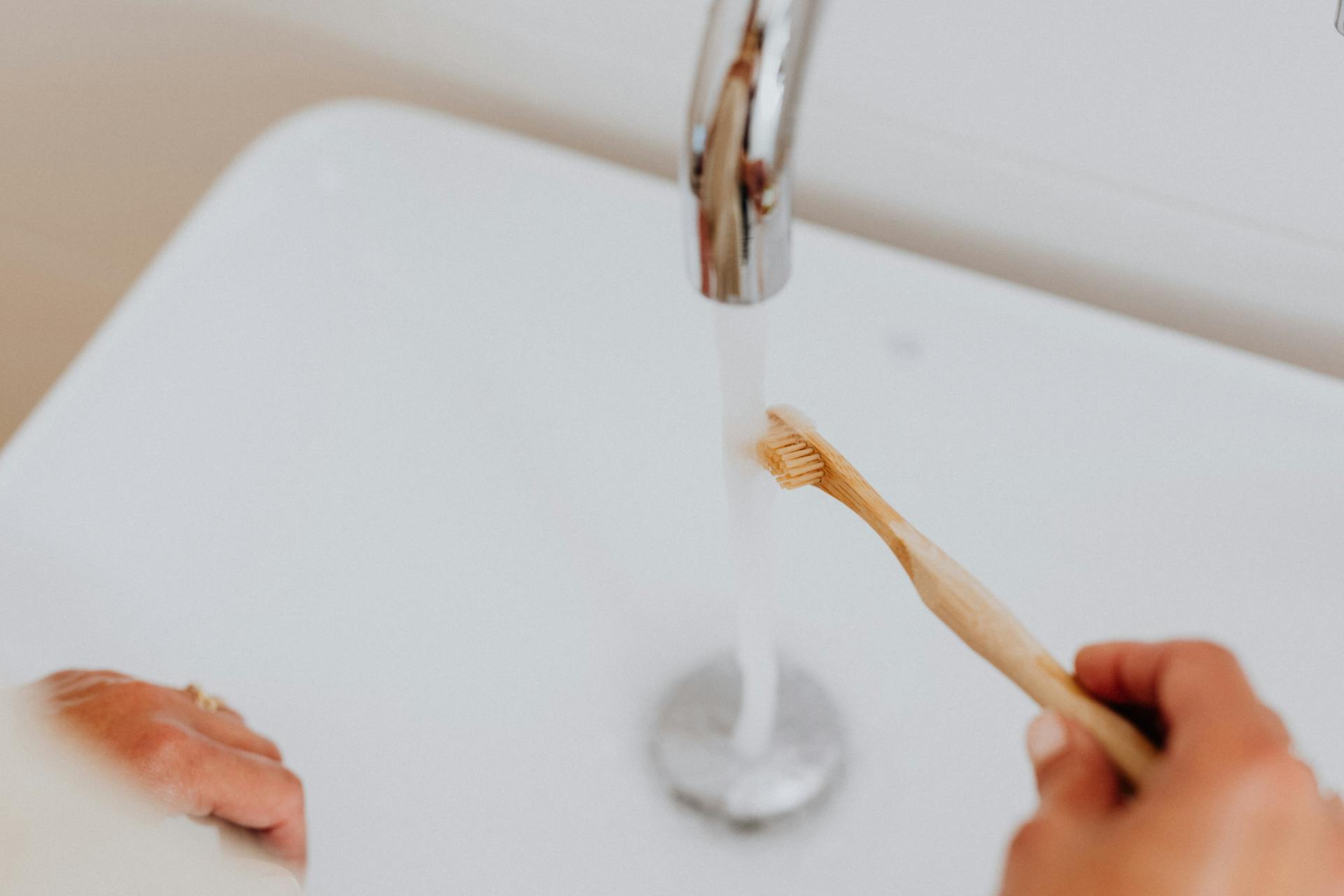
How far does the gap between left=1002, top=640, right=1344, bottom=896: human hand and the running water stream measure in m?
0.15

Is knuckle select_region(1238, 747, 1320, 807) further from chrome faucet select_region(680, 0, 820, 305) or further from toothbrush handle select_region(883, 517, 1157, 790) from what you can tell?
chrome faucet select_region(680, 0, 820, 305)

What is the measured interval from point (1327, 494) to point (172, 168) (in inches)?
24.1

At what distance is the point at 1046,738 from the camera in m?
0.28

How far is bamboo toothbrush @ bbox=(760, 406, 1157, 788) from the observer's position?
0.28 metres

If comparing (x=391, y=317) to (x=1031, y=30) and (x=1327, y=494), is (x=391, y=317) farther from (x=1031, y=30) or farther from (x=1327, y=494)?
(x=1327, y=494)

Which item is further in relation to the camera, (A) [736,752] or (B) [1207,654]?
(A) [736,752]

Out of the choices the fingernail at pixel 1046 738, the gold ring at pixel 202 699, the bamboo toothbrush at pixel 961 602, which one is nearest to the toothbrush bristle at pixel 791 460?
the bamboo toothbrush at pixel 961 602

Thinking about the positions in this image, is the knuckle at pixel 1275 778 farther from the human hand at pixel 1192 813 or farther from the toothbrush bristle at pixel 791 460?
the toothbrush bristle at pixel 791 460

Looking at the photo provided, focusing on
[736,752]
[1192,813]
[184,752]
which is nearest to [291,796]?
[184,752]

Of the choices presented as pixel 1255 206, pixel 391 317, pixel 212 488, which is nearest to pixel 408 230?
pixel 391 317

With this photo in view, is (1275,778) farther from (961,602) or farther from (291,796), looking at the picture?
(291,796)

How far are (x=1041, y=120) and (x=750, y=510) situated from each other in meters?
0.21

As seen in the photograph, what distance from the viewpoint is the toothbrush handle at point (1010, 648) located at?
280 millimetres

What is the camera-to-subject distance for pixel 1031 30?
461mm
